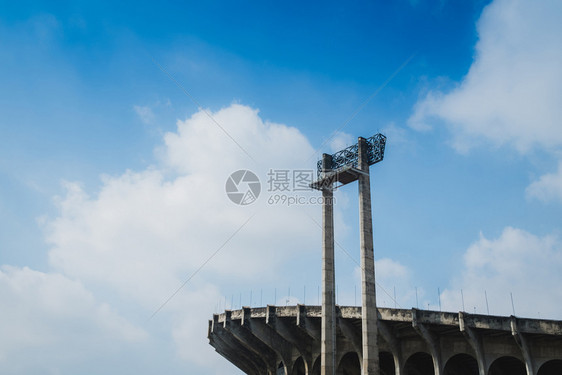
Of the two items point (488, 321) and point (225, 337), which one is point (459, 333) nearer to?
point (488, 321)

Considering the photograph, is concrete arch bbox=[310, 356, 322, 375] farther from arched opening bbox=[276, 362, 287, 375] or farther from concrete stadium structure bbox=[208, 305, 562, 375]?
arched opening bbox=[276, 362, 287, 375]

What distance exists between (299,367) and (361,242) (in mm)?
18140

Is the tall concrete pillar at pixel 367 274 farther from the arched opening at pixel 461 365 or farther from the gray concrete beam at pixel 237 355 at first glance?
the gray concrete beam at pixel 237 355

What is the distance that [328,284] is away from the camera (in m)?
40.8

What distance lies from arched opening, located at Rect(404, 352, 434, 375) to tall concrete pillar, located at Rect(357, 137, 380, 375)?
28.8ft

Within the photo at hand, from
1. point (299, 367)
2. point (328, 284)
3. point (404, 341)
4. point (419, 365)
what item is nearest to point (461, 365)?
point (419, 365)

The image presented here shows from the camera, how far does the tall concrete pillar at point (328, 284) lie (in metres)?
38.7

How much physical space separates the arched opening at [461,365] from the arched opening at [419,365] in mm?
2089

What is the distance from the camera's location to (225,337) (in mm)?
54562

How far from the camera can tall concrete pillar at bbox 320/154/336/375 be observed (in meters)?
38.7

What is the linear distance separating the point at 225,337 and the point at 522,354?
30.7 m

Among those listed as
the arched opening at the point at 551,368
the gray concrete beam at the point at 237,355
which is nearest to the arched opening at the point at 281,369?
the gray concrete beam at the point at 237,355

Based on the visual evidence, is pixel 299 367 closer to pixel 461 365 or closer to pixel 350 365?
pixel 350 365

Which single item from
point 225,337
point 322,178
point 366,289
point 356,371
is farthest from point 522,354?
point 225,337
